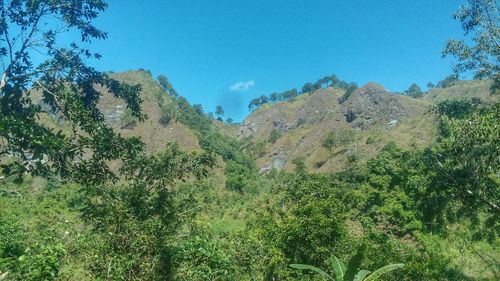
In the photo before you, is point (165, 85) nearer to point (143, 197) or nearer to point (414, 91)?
point (414, 91)

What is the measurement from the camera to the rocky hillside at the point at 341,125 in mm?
63250

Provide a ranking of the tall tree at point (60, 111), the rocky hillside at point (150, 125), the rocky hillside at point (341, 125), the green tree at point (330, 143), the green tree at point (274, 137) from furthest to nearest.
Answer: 1. the green tree at point (274, 137)
2. the rocky hillside at point (150, 125)
3. the green tree at point (330, 143)
4. the rocky hillside at point (341, 125)
5. the tall tree at point (60, 111)

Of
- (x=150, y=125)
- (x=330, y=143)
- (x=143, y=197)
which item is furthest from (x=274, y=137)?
(x=143, y=197)

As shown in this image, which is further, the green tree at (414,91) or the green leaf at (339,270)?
the green tree at (414,91)

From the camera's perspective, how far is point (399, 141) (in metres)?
58.7

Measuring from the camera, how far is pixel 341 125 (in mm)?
96438

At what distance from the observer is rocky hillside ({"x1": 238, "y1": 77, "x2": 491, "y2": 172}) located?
63250mm

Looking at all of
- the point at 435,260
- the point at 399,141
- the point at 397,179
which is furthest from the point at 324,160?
the point at 435,260

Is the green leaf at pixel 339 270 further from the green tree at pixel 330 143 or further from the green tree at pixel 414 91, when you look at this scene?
the green tree at pixel 414 91

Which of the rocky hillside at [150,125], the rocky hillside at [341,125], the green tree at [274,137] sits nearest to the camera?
the rocky hillside at [341,125]

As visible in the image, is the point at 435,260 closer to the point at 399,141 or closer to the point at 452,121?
the point at 452,121

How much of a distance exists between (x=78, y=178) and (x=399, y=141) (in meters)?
58.6

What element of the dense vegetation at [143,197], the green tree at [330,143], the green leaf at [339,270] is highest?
the green tree at [330,143]

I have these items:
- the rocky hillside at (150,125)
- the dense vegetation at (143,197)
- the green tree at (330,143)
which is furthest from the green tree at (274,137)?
the dense vegetation at (143,197)
